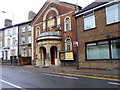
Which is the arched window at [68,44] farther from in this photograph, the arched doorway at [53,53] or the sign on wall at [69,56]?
the arched doorway at [53,53]

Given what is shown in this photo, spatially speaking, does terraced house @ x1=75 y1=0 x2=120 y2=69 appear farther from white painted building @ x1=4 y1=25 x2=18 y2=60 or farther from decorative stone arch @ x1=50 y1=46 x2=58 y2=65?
white painted building @ x1=4 y1=25 x2=18 y2=60

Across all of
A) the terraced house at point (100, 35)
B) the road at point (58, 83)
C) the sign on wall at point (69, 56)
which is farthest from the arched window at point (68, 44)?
the road at point (58, 83)

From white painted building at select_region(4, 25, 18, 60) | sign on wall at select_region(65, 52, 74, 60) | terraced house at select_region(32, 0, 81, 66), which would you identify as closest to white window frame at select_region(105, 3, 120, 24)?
terraced house at select_region(32, 0, 81, 66)

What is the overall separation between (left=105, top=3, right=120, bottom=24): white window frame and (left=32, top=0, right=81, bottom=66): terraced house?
7210mm

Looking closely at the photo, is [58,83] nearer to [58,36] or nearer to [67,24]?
[58,36]

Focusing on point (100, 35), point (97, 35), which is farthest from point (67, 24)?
point (100, 35)

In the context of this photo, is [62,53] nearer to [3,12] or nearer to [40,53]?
[40,53]

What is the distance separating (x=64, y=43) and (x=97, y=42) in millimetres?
8077

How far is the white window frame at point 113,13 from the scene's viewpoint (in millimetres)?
11672

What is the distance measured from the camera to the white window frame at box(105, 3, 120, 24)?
38.3 feet

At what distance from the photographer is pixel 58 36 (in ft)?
69.1

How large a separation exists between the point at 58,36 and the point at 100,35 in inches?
369

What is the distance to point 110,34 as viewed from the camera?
11938 mm

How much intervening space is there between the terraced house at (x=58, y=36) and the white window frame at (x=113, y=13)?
23.7 feet
